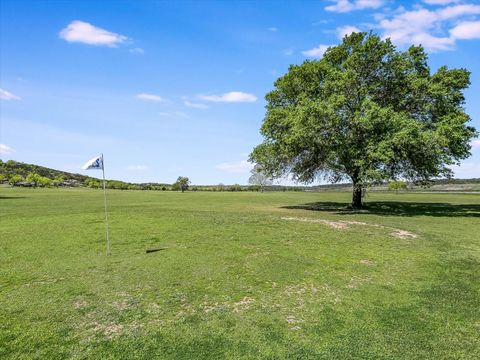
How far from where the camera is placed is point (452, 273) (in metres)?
11.9

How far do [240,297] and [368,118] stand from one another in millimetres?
23113

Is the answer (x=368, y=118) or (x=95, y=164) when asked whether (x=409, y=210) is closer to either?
(x=368, y=118)

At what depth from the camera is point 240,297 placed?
30.7ft

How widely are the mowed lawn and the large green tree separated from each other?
13.2m

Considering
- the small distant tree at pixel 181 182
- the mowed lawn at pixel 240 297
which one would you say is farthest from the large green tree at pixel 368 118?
the small distant tree at pixel 181 182

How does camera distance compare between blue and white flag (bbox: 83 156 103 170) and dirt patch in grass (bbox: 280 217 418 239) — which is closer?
blue and white flag (bbox: 83 156 103 170)

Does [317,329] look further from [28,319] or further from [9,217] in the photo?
[9,217]

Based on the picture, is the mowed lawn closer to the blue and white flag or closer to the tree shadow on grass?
the blue and white flag

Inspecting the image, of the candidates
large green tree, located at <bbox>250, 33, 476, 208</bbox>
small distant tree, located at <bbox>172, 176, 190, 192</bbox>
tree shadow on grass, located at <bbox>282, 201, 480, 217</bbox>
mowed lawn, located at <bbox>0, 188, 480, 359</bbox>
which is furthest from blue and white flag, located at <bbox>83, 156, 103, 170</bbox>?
small distant tree, located at <bbox>172, 176, 190, 192</bbox>

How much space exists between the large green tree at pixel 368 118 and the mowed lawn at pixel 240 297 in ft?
43.4

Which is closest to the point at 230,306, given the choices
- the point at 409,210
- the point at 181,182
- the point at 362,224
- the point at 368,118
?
the point at 362,224

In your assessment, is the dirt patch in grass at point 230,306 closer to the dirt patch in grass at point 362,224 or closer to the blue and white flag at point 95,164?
the blue and white flag at point 95,164

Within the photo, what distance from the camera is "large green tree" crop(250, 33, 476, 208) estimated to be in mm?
28406

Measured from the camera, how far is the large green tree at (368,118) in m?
28.4
